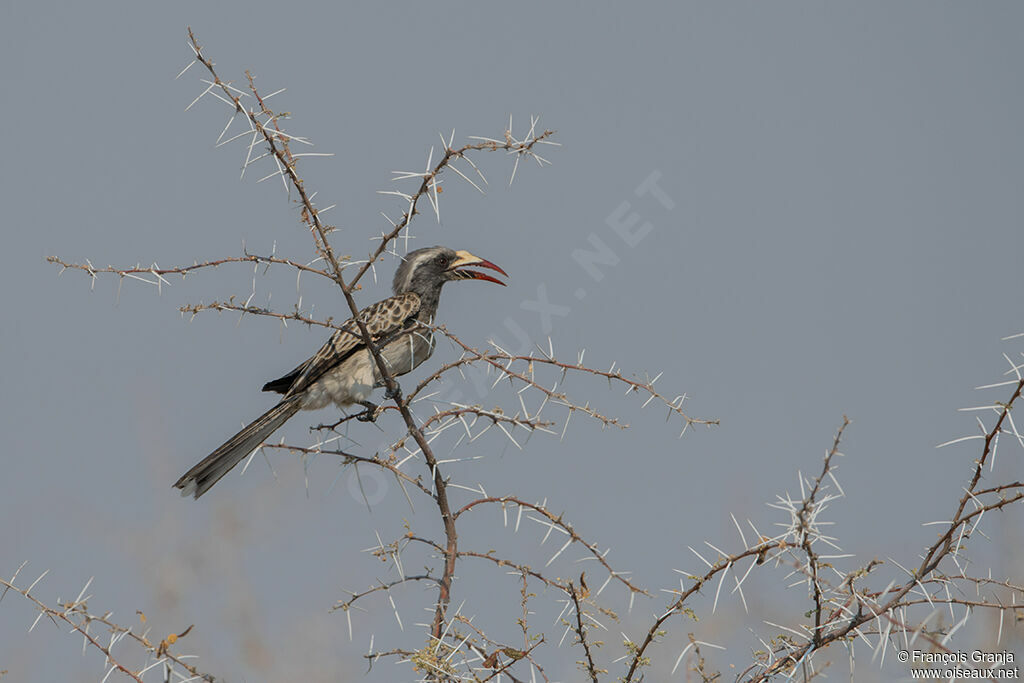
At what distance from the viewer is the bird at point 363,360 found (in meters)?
5.50

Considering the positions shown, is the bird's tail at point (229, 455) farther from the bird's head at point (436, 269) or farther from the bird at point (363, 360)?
the bird's head at point (436, 269)

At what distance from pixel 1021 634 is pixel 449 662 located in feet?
5.43

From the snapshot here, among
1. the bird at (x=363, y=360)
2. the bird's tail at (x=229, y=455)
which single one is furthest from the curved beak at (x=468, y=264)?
the bird's tail at (x=229, y=455)

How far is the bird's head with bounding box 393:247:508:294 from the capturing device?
266 inches

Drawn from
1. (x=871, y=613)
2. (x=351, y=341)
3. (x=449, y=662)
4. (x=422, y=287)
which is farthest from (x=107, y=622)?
(x=422, y=287)

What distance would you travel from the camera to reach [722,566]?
2.90 m

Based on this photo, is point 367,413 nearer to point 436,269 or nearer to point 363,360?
point 363,360

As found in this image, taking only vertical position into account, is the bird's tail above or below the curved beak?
below

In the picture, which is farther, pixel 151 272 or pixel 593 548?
pixel 151 272

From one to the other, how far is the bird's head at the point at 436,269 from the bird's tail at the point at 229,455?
52.3 inches

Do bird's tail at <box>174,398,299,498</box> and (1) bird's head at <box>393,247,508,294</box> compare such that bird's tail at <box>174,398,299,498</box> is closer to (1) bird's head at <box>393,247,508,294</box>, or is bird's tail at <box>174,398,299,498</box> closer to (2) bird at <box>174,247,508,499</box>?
(2) bird at <box>174,247,508,499</box>

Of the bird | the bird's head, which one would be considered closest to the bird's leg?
the bird

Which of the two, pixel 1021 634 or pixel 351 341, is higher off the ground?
pixel 351 341

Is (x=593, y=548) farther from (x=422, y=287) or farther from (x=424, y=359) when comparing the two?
(x=422, y=287)
